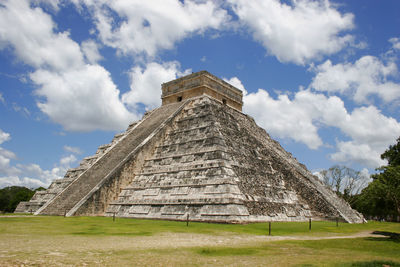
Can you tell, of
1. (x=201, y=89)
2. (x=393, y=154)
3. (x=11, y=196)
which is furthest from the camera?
(x=11, y=196)

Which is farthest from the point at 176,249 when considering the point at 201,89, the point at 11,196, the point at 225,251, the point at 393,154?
the point at 11,196

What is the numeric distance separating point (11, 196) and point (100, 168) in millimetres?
33550

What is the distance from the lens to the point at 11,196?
44.2 metres

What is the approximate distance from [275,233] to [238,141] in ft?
24.7

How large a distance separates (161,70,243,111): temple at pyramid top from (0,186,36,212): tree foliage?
20070 mm

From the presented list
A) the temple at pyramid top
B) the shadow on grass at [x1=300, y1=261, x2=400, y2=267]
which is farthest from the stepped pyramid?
the shadow on grass at [x1=300, y1=261, x2=400, y2=267]

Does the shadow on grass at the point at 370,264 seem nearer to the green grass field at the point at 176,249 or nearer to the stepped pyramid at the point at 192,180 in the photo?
the green grass field at the point at 176,249

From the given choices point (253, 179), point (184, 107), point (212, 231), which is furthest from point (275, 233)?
point (184, 107)

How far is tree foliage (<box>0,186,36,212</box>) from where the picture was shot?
34669 millimetres

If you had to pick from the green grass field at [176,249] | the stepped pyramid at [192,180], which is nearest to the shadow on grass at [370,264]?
the green grass field at [176,249]

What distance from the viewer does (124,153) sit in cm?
1809

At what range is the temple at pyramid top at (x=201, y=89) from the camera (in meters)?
22.3

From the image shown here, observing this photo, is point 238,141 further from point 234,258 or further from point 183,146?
point 234,258

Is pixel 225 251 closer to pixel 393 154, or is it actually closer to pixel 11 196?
pixel 393 154
